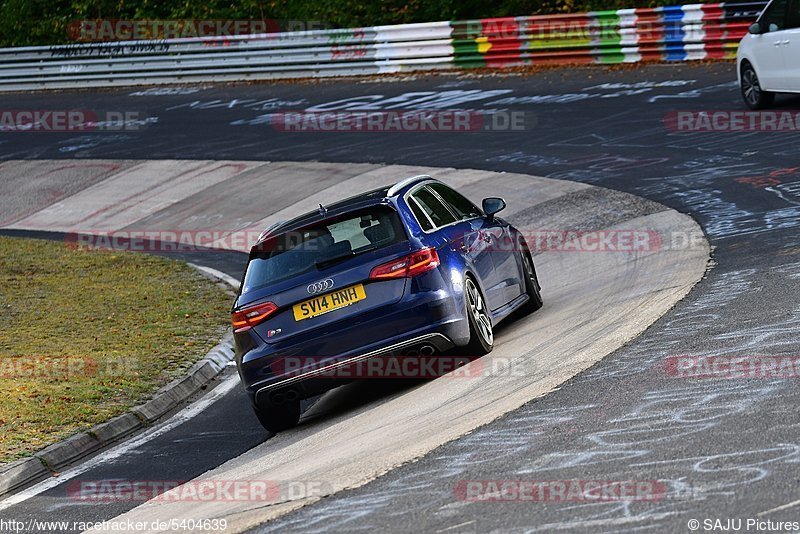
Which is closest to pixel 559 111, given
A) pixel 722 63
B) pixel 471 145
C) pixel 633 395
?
pixel 471 145

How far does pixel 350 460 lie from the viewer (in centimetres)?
761

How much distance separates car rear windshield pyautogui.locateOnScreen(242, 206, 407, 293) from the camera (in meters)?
9.43

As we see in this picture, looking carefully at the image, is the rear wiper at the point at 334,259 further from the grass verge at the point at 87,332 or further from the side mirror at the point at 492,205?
the grass verge at the point at 87,332

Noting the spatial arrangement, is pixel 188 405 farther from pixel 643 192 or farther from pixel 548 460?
pixel 643 192

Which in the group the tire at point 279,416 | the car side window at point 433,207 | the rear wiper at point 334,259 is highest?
the car side window at point 433,207

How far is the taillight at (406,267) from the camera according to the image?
30.3 feet

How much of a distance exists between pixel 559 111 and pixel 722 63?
4756mm

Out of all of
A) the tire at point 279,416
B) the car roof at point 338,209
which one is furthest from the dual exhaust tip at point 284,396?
the car roof at point 338,209

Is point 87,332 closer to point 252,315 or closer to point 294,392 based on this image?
point 252,315

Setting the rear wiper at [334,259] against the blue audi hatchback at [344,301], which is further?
the rear wiper at [334,259]

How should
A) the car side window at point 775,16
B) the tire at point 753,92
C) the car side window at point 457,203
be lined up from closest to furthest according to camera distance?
the car side window at point 457,203
the car side window at point 775,16
the tire at point 753,92

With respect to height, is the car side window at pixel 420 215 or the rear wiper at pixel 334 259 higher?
the car side window at pixel 420 215

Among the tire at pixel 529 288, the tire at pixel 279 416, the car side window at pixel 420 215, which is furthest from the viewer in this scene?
the tire at pixel 529 288

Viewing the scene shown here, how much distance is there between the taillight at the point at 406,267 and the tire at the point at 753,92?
1189 cm
